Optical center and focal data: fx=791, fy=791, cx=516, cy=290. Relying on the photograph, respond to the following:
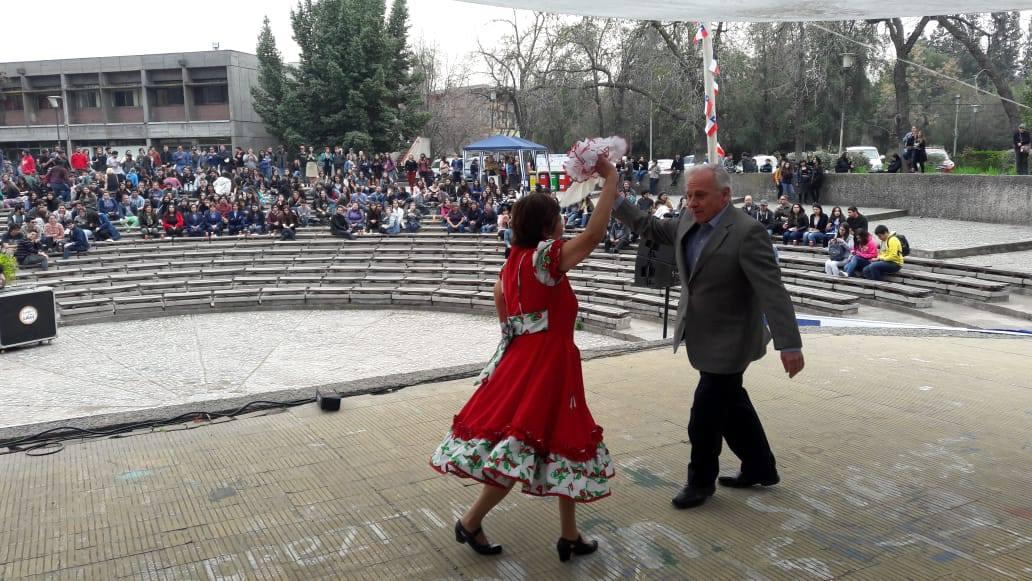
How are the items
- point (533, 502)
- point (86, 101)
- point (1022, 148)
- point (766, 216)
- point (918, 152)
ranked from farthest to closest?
point (86, 101), point (918, 152), point (1022, 148), point (766, 216), point (533, 502)

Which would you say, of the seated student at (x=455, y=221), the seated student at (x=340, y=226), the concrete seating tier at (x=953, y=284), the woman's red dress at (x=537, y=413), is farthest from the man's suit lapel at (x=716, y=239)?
the seated student at (x=340, y=226)

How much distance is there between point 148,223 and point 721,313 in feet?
64.8

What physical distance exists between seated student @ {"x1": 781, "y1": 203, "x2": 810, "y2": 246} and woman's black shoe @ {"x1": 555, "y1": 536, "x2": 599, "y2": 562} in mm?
13792

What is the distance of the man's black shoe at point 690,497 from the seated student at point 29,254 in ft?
59.1

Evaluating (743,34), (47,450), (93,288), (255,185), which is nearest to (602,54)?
(743,34)

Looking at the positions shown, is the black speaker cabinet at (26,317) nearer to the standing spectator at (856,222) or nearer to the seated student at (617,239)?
the seated student at (617,239)

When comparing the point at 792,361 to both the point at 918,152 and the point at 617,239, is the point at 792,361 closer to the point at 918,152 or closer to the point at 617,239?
the point at 617,239

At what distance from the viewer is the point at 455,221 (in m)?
20.0

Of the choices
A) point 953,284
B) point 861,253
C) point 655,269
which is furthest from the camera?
point 861,253

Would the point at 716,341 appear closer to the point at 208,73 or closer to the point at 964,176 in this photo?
the point at 964,176

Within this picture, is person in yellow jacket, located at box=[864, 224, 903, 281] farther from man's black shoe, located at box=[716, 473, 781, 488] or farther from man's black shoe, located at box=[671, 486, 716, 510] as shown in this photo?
man's black shoe, located at box=[671, 486, 716, 510]

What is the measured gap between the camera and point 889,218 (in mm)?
18906

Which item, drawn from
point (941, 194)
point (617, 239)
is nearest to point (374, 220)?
point (617, 239)

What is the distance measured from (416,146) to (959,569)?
3497 centimetres
